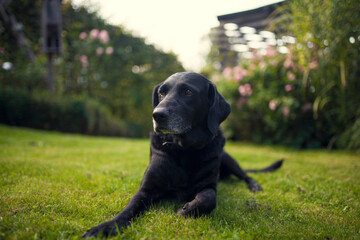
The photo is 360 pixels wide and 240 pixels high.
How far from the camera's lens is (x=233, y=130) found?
8008 mm

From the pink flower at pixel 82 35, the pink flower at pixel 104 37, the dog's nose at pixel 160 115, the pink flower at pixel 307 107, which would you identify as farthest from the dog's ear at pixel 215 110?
the pink flower at pixel 82 35

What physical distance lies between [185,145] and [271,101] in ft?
15.2

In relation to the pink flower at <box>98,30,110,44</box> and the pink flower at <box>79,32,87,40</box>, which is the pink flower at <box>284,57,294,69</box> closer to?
the pink flower at <box>98,30,110,44</box>

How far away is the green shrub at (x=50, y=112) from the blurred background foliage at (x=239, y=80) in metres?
0.03

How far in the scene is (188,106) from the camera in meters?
2.13

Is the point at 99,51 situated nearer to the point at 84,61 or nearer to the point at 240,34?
the point at 84,61

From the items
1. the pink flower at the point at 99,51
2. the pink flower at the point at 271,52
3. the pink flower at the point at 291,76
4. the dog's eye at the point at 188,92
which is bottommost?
the dog's eye at the point at 188,92

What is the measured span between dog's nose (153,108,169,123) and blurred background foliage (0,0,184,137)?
5006mm

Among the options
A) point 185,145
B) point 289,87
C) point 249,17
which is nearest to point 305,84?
point 289,87

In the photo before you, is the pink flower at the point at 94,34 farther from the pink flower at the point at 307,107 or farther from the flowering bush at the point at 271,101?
the pink flower at the point at 307,107

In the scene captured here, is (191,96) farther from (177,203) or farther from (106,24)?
(106,24)

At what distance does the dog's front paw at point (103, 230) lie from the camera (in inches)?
55.2

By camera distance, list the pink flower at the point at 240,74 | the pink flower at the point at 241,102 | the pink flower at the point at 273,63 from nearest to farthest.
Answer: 1. the pink flower at the point at 273,63
2. the pink flower at the point at 240,74
3. the pink flower at the point at 241,102

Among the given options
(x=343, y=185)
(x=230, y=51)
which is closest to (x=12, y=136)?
(x=343, y=185)
